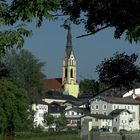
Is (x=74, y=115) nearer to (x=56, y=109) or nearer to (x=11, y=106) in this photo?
(x=56, y=109)

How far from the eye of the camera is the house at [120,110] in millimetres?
110887

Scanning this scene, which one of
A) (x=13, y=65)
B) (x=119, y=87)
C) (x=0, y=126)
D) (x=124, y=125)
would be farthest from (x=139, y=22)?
(x=124, y=125)

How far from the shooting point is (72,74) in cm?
18300

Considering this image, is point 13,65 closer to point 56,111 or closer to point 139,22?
point 56,111

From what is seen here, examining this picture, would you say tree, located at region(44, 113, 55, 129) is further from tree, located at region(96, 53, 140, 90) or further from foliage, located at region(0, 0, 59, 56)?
foliage, located at region(0, 0, 59, 56)

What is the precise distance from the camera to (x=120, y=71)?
6.65 m

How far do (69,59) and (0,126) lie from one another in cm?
13141

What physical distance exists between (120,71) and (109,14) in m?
1.01

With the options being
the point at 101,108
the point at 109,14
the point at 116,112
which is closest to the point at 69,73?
the point at 101,108

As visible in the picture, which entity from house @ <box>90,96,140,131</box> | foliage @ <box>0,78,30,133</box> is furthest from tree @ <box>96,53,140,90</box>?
house @ <box>90,96,140,131</box>

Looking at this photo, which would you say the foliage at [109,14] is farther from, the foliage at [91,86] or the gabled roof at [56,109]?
the gabled roof at [56,109]

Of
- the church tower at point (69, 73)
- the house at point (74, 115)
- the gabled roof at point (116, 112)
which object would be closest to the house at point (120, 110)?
the gabled roof at point (116, 112)

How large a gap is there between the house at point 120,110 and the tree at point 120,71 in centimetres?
10237

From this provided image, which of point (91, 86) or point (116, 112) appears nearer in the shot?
point (91, 86)
